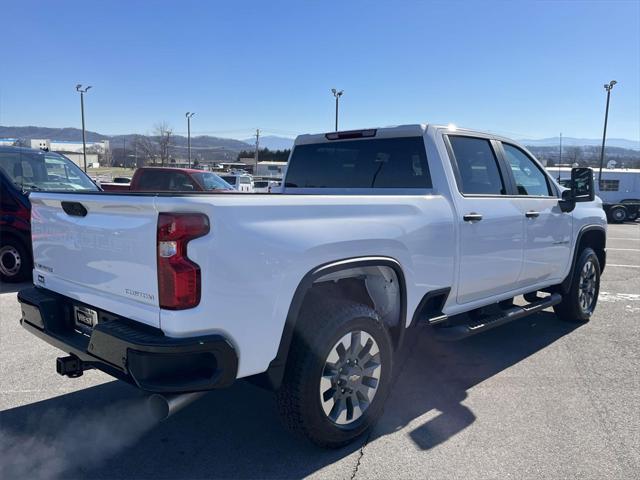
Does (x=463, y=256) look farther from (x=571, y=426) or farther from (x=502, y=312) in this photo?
(x=571, y=426)

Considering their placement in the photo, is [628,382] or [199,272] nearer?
[199,272]

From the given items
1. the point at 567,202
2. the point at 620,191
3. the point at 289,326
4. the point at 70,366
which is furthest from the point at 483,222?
the point at 620,191

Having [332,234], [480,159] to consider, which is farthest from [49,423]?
[480,159]

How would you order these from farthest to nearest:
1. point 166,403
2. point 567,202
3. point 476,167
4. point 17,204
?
point 17,204, point 567,202, point 476,167, point 166,403

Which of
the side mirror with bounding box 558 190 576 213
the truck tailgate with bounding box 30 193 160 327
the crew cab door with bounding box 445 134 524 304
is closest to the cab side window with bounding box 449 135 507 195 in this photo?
the crew cab door with bounding box 445 134 524 304

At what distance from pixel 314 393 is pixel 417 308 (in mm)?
1057

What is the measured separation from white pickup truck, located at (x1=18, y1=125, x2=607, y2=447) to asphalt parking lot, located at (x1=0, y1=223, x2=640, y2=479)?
0.33m

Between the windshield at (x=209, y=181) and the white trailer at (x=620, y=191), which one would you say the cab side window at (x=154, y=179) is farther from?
the white trailer at (x=620, y=191)

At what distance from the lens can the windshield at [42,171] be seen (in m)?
7.66

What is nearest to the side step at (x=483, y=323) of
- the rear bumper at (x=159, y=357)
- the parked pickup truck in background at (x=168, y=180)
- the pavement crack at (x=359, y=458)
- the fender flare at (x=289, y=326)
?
the pavement crack at (x=359, y=458)

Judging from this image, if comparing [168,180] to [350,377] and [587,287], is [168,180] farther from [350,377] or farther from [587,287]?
[350,377]

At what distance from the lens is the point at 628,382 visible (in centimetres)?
423

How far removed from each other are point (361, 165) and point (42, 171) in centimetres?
599

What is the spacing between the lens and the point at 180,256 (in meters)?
2.37
